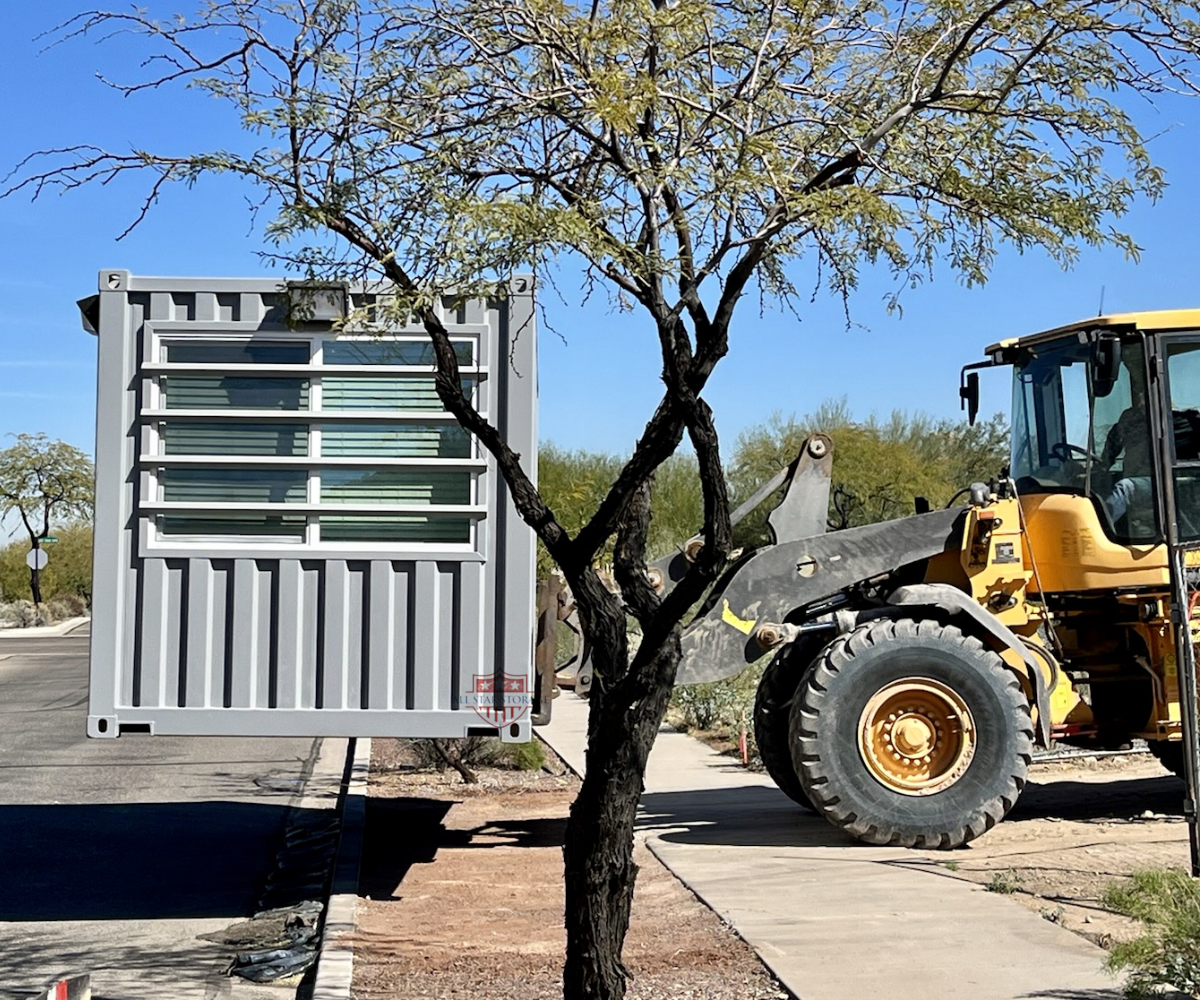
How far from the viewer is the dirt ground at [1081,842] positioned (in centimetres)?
795

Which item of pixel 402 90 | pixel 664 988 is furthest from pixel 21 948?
pixel 402 90

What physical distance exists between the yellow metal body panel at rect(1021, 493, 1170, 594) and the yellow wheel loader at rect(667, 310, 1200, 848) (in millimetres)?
11

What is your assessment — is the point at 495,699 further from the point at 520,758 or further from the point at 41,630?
the point at 41,630

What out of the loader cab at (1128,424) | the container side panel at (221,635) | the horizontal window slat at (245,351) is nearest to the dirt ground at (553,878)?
the container side panel at (221,635)

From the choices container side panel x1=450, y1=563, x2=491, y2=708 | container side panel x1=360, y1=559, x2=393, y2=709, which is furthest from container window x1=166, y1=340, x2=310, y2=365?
container side panel x1=450, y1=563, x2=491, y2=708

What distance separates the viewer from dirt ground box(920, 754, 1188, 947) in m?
7.95

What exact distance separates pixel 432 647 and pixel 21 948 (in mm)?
2711

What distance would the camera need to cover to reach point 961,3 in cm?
533

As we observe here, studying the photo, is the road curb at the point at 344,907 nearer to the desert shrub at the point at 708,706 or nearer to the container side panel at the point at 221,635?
the container side panel at the point at 221,635

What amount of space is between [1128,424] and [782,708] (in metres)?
3.13

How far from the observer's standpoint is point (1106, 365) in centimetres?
981

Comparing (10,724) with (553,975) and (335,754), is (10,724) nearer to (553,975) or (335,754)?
(335,754)

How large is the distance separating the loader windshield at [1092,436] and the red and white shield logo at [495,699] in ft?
14.1

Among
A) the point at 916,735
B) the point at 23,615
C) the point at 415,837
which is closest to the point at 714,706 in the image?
the point at 415,837
